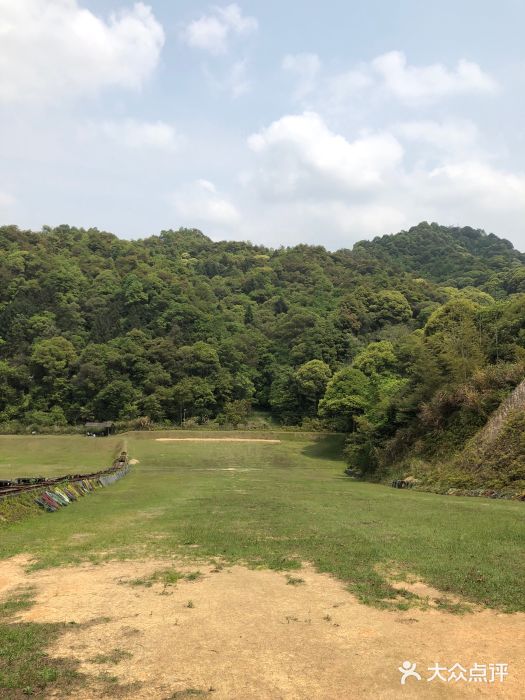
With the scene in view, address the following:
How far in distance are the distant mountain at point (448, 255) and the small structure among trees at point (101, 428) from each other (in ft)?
263

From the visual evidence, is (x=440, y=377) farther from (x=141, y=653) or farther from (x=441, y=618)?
(x=141, y=653)

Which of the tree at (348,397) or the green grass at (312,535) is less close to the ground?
the tree at (348,397)

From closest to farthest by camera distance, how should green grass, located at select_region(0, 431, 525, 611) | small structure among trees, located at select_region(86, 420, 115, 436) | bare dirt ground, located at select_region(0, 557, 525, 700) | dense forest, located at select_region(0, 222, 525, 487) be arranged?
bare dirt ground, located at select_region(0, 557, 525, 700)
green grass, located at select_region(0, 431, 525, 611)
dense forest, located at select_region(0, 222, 525, 487)
small structure among trees, located at select_region(86, 420, 115, 436)

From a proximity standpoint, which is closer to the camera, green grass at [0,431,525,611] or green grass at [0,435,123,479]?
green grass at [0,431,525,611]

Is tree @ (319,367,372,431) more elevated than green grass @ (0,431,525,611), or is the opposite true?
tree @ (319,367,372,431)

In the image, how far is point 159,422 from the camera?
226ft

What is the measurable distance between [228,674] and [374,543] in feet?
18.3

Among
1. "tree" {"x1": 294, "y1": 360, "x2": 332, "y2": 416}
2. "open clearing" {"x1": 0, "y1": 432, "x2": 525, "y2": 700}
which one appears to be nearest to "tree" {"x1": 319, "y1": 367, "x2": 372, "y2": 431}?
"tree" {"x1": 294, "y1": 360, "x2": 332, "y2": 416}

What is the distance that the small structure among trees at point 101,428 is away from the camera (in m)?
62.6

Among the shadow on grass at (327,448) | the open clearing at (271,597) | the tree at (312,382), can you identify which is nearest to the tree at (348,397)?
the shadow on grass at (327,448)

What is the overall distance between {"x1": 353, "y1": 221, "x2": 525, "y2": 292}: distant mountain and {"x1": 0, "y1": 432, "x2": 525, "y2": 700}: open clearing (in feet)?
329

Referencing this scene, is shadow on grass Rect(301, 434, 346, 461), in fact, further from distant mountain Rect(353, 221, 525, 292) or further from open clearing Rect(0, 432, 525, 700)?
distant mountain Rect(353, 221, 525, 292)

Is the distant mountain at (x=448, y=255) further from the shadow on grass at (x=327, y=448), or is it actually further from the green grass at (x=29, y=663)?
the green grass at (x=29, y=663)

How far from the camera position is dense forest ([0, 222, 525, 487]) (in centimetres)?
3073
